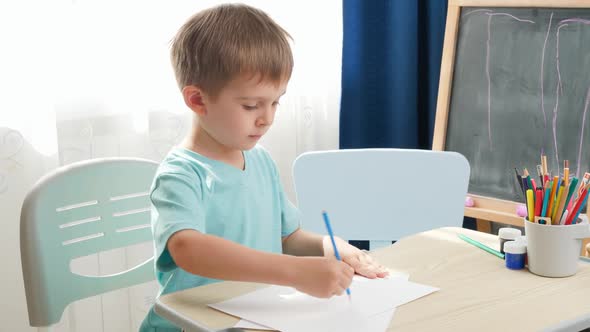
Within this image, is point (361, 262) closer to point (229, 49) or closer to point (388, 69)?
point (229, 49)

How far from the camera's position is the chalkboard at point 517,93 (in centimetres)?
214

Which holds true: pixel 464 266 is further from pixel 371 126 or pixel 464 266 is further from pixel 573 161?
pixel 371 126

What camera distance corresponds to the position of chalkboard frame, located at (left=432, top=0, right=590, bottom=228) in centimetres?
227

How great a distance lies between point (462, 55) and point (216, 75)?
1.36 meters

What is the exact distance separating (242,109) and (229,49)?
100mm

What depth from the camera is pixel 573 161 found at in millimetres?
2137

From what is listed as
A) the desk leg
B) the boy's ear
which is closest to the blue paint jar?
the boy's ear

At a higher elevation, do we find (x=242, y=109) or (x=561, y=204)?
(x=242, y=109)

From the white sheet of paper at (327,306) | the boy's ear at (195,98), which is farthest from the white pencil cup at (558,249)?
the boy's ear at (195,98)

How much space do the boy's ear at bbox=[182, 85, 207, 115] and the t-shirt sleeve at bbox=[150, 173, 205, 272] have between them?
0.12 m

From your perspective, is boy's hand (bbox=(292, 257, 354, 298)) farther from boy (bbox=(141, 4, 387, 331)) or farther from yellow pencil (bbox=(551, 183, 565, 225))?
yellow pencil (bbox=(551, 183, 565, 225))

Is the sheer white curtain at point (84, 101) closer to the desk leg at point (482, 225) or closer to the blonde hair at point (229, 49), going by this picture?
the blonde hair at point (229, 49)

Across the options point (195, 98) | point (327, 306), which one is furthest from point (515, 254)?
point (195, 98)

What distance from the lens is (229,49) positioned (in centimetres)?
125
